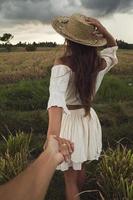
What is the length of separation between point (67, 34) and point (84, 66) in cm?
29

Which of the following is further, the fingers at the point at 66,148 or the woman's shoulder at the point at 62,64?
the woman's shoulder at the point at 62,64

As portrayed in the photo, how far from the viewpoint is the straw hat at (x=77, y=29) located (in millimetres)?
3871

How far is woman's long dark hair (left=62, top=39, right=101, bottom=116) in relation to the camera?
3.80m

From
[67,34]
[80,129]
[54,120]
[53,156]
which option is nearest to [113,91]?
[80,129]

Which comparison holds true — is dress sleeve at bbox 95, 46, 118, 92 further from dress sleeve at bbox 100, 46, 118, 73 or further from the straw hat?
the straw hat

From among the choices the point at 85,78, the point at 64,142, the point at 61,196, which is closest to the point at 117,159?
the point at 61,196

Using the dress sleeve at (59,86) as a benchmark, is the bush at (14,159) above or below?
below

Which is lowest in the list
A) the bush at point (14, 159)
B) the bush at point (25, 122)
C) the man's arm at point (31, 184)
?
the bush at point (25, 122)

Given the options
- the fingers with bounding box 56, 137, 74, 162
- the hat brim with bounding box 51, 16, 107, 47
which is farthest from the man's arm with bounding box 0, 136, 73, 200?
the hat brim with bounding box 51, 16, 107, 47

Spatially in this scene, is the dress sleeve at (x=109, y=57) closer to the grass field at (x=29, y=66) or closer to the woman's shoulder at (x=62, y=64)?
the woman's shoulder at (x=62, y=64)

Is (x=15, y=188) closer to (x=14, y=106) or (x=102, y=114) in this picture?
(x=102, y=114)

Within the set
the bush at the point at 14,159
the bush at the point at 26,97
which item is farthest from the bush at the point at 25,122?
the bush at the point at 14,159

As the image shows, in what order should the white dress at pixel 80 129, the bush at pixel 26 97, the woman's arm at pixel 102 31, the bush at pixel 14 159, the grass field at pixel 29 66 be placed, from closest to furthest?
the white dress at pixel 80 129 < the woman's arm at pixel 102 31 < the bush at pixel 14 159 < the bush at pixel 26 97 < the grass field at pixel 29 66

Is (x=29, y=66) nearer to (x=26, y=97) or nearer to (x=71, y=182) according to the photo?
(x=26, y=97)
